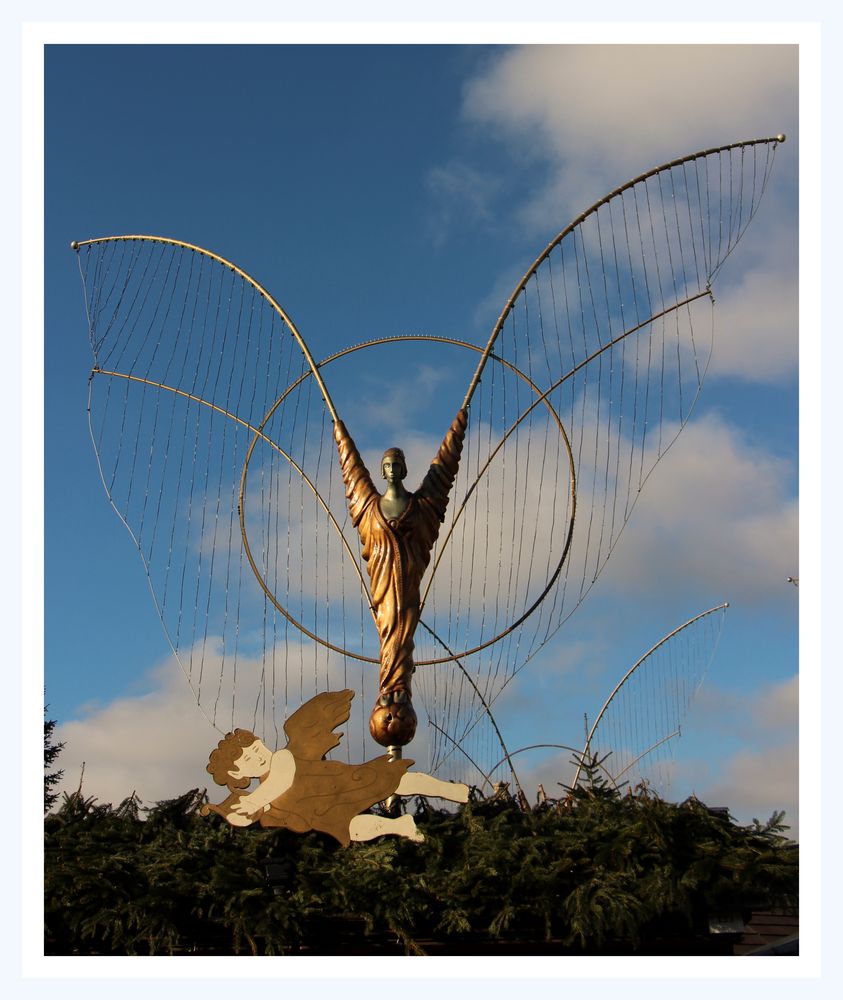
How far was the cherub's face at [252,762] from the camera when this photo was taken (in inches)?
507

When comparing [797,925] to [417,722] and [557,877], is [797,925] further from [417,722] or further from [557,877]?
[417,722]

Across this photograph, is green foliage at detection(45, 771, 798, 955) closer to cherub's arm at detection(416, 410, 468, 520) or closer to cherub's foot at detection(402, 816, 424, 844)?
cherub's foot at detection(402, 816, 424, 844)

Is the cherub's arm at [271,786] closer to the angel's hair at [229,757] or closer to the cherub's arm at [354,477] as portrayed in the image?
the angel's hair at [229,757]

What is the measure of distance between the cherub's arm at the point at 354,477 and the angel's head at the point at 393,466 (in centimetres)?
29

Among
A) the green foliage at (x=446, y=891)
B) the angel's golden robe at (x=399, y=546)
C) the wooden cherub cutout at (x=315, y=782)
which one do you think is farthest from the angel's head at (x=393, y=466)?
the green foliage at (x=446, y=891)

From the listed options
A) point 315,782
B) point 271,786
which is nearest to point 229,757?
point 271,786

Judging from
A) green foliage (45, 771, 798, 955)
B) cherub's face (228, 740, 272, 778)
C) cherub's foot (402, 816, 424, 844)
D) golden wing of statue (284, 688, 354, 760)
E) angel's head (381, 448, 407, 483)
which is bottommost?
green foliage (45, 771, 798, 955)

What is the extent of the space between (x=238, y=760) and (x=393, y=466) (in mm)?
4084

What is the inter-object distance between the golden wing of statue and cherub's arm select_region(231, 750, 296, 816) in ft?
0.40

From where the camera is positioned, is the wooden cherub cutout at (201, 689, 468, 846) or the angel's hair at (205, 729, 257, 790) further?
the angel's hair at (205, 729, 257, 790)

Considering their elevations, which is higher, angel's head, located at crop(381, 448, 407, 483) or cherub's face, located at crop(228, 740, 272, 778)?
angel's head, located at crop(381, 448, 407, 483)

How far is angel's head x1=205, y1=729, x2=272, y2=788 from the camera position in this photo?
42.2 ft

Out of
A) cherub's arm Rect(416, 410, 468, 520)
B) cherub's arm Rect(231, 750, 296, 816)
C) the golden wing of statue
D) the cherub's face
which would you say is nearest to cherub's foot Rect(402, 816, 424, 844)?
the golden wing of statue

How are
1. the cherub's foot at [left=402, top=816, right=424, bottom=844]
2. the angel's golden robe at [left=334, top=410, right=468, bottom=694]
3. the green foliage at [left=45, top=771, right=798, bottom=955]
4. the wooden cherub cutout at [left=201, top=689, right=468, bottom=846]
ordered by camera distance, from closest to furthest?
1. the green foliage at [left=45, top=771, right=798, bottom=955]
2. the cherub's foot at [left=402, top=816, right=424, bottom=844]
3. the wooden cherub cutout at [left=201, top=689, right=468, bottom=846]
4. the angel's golden robe at [left=334, top=410, right=468, bottom=694]
